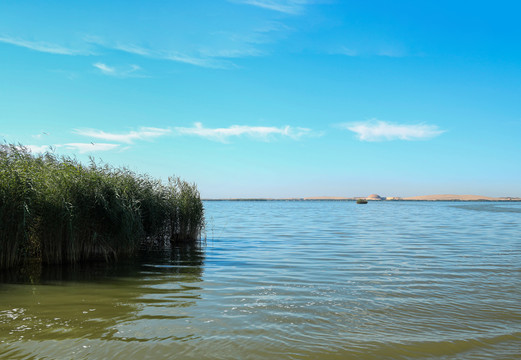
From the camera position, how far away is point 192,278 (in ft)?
37.9

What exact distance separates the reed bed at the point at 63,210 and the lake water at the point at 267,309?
2.67 ft

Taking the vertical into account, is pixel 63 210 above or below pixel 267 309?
above

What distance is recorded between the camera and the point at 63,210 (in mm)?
12344

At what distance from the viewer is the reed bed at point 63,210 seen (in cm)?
1144

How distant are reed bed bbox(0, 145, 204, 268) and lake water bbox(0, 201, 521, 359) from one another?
0.81 metres

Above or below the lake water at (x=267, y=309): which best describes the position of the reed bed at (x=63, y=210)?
above

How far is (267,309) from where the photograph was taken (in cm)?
809

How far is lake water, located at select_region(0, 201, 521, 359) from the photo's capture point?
6000mm

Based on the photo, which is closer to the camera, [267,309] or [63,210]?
[267,309]

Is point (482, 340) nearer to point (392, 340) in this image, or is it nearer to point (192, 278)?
point (392, 340)

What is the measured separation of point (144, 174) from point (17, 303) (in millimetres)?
10352

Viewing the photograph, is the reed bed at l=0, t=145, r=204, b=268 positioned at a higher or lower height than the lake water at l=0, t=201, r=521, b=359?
higher

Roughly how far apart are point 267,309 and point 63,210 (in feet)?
25.7

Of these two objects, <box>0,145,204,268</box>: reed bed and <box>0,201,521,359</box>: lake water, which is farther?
<box>0,145,204,268</box>: reed bed
